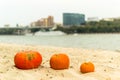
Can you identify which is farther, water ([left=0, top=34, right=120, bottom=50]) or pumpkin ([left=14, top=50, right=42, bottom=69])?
water ([left=0, top=34, right=120, bottom=50])

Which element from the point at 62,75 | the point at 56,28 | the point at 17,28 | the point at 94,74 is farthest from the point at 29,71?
the point at 56,28

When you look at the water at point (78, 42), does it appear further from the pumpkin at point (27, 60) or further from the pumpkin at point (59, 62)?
the pumpkin at point (27, 60)

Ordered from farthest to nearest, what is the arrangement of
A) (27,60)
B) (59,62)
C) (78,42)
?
(78,42) → (59,62) → (27,60)

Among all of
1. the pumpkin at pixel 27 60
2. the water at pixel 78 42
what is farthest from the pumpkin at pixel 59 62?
the water at pixel 78 42

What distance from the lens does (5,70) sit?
302 inches

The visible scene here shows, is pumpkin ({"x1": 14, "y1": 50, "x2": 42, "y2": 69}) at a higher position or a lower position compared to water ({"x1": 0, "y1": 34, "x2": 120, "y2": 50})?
higher

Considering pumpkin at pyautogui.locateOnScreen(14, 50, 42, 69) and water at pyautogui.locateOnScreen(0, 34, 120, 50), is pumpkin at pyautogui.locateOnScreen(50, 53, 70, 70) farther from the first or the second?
water at pyautogui.locateOnScreen(0, 34, 120, 50)

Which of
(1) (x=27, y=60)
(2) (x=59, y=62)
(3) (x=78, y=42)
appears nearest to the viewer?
(1) (x=27, y=60)

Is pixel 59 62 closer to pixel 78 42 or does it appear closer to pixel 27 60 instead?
pixel 27 60

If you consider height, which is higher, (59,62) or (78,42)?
(59,62)

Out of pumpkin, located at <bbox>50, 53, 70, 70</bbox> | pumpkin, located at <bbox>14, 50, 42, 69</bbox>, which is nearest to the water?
pumpkin, located at <bbox>50, 53, 70, 70</bbox>

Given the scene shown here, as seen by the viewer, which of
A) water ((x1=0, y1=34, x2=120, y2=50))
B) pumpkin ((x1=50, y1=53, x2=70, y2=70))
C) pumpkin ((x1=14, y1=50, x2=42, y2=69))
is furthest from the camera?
water ((x1=0, y1=34, x2=120, y2=50))

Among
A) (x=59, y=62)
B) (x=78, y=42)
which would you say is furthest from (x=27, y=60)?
(x=78, y=42)

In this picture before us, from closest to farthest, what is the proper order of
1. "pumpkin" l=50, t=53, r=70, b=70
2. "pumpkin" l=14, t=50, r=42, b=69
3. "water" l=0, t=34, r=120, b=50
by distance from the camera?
"pumpkin" l=14, t=50, r=42, b=69, "pumpkin" l=50, t=53, r=70, b=70, "water" l=0, t=34, r=120, b=50
